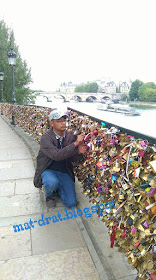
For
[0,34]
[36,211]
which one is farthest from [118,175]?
[0,34]

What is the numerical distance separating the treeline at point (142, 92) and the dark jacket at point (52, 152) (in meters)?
77.4

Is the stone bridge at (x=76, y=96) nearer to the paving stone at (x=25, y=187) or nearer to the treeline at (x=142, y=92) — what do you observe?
the treeline at (x=142, y=92)

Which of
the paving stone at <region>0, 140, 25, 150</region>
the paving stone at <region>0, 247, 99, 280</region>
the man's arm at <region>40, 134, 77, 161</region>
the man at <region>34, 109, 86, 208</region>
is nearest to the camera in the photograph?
the paving stone at <region>0, 247, 99, 280</region>

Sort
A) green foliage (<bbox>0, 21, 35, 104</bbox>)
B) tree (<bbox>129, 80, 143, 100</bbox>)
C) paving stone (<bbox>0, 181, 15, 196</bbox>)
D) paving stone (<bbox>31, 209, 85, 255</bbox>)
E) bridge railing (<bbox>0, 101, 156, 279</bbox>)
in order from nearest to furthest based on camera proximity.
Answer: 1. bridge railing (<bbox>0, 101, 156, 279</bbox>)
2. paving stone (<bbox>31, 209, 85, 255</bbox>)
3. paving stone (<bbox>0, 181, 15, 196</bbox>)
4. green foliage (<bbox>0, 21, 35, 104</bbox>)
5. tree (<bbox>129, 80, 143, 100</bbox>)

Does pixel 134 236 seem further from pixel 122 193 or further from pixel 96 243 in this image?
pixel 96 243

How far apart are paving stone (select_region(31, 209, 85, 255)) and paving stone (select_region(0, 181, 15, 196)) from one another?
3.57 ft

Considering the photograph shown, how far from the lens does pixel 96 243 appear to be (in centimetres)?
255

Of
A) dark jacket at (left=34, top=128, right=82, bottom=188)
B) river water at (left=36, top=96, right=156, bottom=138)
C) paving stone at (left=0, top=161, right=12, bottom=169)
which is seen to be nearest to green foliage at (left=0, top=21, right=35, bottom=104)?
river water at (left=36, top=96, right=156, bottom=138)

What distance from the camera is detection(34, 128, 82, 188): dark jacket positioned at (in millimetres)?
3021

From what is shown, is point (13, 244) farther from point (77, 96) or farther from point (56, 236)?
point (77, 96)

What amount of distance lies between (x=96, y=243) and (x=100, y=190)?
0.55m

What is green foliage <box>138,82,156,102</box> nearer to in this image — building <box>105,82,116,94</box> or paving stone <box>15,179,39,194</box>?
building <box>105,82,116,94</box>

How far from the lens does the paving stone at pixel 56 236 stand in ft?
Answer: 8.20

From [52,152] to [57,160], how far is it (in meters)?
0.13
